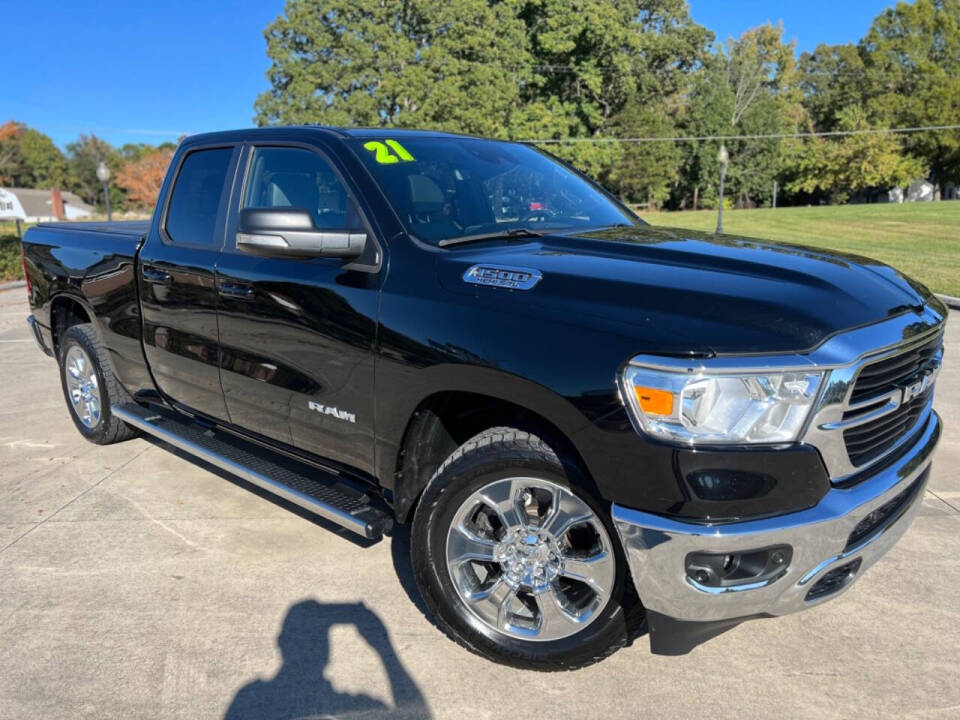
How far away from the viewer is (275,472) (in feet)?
11.6

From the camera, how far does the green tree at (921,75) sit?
184 feet

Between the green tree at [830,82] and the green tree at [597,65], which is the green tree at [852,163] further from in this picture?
the green tree at [597,65]

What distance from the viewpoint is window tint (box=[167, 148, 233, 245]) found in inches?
152

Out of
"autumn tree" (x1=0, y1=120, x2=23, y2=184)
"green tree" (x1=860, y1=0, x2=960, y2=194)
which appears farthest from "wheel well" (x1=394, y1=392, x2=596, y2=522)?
"autumn tree" (x1=0, y1=120, x2=23, y2=184)

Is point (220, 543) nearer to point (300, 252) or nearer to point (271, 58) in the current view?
point (300, 252)

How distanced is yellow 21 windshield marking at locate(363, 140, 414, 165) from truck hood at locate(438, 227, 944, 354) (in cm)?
62

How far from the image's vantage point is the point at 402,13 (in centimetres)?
3762

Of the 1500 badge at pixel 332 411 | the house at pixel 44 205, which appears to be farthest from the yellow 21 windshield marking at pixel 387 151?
the house at pixel 44 205

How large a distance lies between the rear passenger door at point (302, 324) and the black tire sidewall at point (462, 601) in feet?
1.49

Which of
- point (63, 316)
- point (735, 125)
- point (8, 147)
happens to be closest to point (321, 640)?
point (63, 316)

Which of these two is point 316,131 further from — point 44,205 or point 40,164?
point 40,164

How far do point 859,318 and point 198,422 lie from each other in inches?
134

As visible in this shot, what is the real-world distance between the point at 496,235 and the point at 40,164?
119 meters

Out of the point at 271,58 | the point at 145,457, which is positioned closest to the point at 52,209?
the point at 271,58
